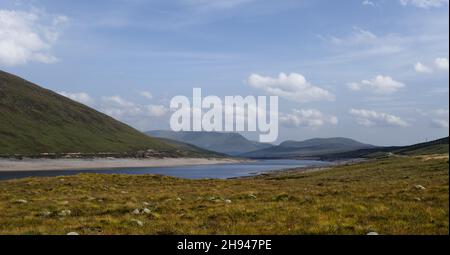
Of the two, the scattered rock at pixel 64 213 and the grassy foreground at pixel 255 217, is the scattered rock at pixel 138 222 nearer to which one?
the grassy foreground at pixel 255 217

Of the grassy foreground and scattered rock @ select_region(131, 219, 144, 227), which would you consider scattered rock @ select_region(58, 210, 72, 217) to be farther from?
scattered rock @ select_region(131, 219, 144, 227)

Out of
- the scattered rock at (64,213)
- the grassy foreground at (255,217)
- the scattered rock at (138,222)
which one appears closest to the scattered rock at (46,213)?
the grassy foreground at (255,217)

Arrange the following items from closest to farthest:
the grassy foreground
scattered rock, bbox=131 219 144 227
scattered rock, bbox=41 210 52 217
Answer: the grassy foreground → scattered rock, bbox=131 219 144 227 → scattered rock, bbox=41 210 52 217

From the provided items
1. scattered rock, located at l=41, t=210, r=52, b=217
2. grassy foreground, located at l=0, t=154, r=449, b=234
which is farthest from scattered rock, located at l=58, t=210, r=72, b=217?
scattered rock, located at l=41, t=210, r=52, b=217

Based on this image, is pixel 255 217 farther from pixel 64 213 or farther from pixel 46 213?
pixel 46 213

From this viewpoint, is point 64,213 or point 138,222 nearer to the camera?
point 138,222

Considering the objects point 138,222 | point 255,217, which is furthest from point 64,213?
point 255,217

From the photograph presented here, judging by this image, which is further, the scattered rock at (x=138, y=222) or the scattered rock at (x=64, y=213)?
the scattered rock at (x=64, y=213)

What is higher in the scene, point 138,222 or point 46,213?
point 138,222

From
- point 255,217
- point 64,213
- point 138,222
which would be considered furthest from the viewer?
point 64,213

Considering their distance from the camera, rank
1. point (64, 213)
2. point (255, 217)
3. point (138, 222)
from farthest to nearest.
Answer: point (64, 213), point (255, 217), point (138, 222)
